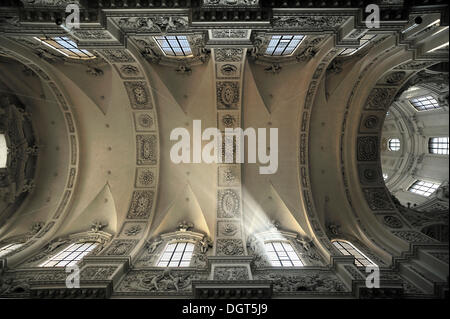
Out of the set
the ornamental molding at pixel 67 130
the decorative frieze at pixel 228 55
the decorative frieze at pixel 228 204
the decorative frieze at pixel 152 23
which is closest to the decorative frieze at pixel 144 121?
the ornamental molding at pixel 67 130

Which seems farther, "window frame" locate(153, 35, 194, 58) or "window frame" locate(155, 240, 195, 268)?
"window frame" locate(153, 35, 194, 58)

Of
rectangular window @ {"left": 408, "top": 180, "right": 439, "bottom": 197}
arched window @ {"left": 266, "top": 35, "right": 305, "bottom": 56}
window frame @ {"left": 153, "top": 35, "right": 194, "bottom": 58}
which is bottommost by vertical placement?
rectangular window @ {"left": 408, "top": 180, "right": 439, "bottom": 197}

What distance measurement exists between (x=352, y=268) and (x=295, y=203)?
4886mm

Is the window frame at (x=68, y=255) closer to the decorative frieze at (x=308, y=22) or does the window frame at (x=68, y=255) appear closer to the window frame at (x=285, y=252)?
the window frame at (x=285, y=252)

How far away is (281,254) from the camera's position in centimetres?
1108

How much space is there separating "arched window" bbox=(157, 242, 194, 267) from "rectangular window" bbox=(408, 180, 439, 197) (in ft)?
44.3

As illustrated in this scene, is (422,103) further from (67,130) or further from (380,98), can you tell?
(67,130)

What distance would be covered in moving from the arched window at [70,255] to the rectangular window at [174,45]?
11419 millimetres

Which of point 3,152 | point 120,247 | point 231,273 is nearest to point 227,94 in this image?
point 231,273

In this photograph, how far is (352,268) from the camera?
9062 mm

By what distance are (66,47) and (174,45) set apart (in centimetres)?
513

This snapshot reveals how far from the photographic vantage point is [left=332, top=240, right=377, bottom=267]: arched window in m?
10.0

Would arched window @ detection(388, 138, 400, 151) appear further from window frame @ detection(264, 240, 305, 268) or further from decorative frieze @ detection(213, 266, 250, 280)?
decorative frieze @ detection(213, 266, 250, 280)

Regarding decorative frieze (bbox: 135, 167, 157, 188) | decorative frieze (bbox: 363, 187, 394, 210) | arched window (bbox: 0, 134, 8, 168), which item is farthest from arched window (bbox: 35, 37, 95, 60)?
decorative frieze (bbox: 363, 187, 394, 210)
